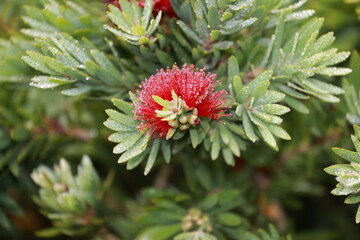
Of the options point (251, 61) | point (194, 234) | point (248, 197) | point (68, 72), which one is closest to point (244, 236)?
point (194, 234)

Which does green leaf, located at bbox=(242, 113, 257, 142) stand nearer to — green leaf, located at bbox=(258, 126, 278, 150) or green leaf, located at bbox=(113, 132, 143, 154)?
green leaf, located at bbox=(258, 126, 278, 150)

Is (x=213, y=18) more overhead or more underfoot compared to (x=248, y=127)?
more overhead

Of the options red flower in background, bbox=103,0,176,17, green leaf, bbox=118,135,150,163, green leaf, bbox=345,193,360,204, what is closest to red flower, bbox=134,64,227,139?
green leaf, bbox=118,135,150,163

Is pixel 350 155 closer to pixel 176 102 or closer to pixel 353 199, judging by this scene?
pixel 353 199

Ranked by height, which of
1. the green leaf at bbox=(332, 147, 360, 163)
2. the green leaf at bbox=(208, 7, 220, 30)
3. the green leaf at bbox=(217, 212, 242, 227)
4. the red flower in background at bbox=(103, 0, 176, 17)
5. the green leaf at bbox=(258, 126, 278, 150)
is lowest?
the green leaf at bbox=(217, 212, 242, 227)

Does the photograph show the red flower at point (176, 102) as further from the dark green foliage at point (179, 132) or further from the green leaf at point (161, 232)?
the green leaf at point (161, 232)

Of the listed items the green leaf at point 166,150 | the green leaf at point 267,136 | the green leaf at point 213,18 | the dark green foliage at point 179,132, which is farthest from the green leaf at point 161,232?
the green leaf at point 213,18

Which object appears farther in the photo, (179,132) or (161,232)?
(161,232)

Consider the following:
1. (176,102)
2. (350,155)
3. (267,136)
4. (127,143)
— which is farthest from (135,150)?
(350,155)

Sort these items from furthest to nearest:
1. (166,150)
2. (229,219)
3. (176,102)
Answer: (229,219) < (166,150) < (176,102)
